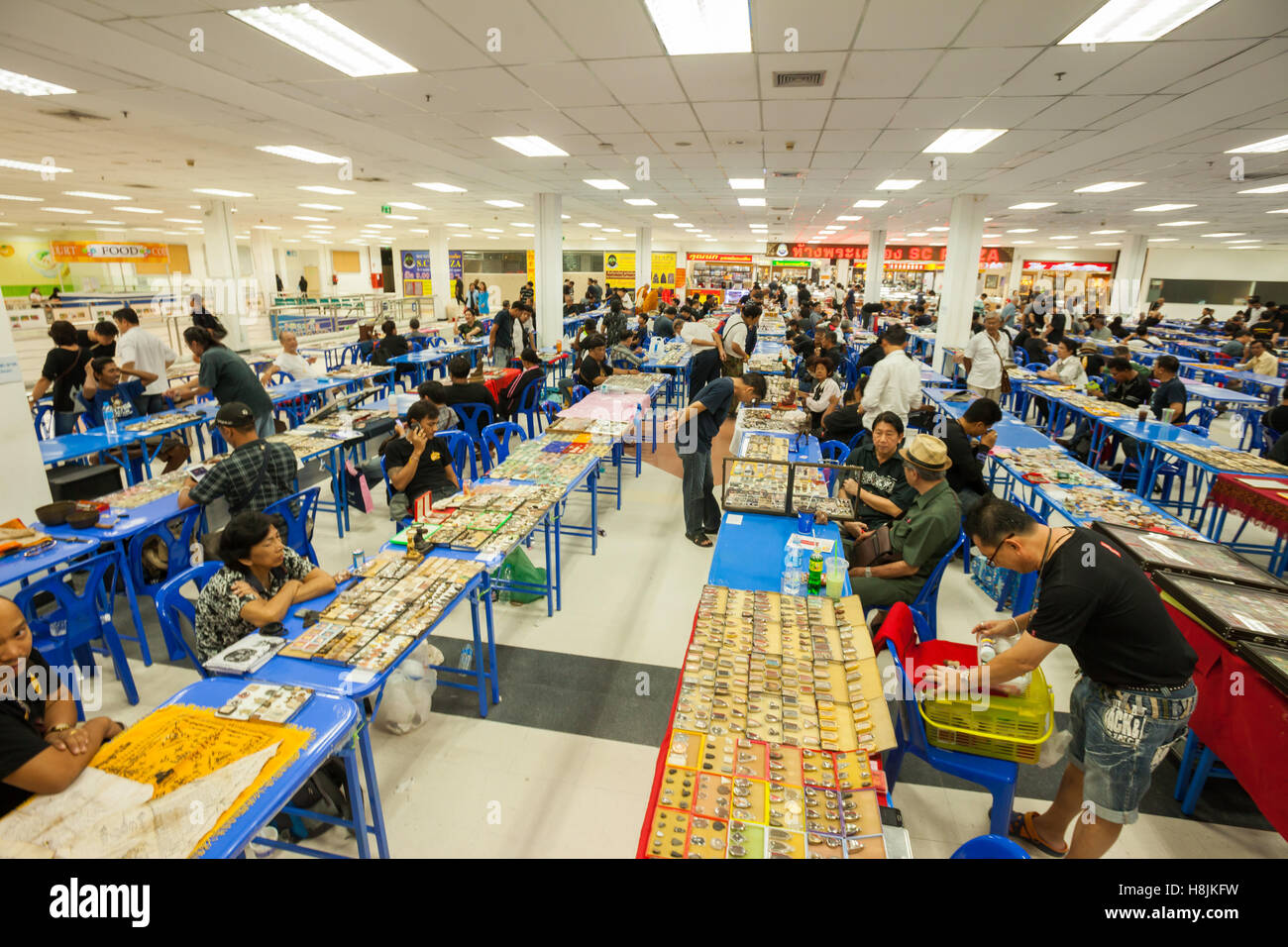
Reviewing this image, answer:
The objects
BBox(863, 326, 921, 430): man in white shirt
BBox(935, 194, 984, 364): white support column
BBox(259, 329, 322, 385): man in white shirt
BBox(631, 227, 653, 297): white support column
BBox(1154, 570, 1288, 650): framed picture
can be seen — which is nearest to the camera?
BBox(1154, 570, 1288, 650): framed picture

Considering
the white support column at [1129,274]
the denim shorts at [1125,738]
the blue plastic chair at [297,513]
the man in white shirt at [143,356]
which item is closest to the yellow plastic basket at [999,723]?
the denim shorts at [1125,738]

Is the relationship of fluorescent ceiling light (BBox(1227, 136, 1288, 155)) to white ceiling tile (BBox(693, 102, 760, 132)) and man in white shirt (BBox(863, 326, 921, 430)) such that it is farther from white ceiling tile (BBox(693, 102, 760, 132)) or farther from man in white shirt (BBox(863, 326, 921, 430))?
white ceiling tile (BBox(693, 102, 760, 132))

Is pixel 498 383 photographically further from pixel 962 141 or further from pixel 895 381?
pixel 962 141

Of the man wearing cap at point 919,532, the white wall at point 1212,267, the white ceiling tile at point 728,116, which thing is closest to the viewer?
the man wearing cap at point 919,532

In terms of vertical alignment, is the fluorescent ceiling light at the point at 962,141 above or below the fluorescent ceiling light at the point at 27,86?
above

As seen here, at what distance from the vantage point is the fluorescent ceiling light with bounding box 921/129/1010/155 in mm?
6343

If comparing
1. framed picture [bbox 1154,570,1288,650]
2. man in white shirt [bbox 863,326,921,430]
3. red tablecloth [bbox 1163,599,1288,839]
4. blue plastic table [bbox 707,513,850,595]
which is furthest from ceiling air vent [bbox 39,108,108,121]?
red tablecloth [bbox 1163,599,1288,839]

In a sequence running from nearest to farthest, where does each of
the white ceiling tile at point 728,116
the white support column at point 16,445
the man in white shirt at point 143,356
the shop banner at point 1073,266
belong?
1. the white support column at point 16,445
2. the white ceiling tile at point 728,116
3. the man in white shirt at point 143,356
4. the shop banner at point 1073,266

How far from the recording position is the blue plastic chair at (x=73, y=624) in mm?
3033

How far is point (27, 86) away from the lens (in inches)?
210

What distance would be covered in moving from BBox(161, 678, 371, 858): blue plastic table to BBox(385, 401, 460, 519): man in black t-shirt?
7.71 ft

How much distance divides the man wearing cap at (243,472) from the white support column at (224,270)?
12724 millimetres

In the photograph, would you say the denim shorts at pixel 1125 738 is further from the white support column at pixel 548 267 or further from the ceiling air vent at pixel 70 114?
the white support column at pixel 548 267

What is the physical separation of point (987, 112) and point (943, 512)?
446cm
